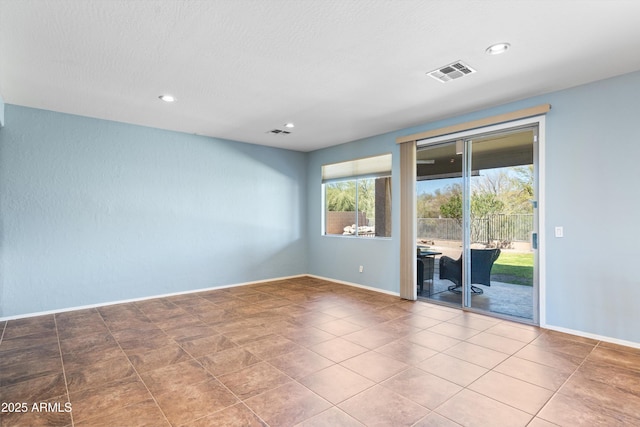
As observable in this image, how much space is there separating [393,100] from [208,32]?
2321 millimetres

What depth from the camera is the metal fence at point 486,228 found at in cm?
410

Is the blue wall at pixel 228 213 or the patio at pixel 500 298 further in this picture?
the patio at pixel 500 298

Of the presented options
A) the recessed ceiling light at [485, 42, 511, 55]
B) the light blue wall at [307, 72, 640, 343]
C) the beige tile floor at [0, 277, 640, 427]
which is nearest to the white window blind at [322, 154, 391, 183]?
the light blue wall at [307, 72, 640, 343]

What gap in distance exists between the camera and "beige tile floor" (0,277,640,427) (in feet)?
7.09

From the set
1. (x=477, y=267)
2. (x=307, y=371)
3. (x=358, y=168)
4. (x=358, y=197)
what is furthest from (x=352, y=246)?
(x=307, y=371)

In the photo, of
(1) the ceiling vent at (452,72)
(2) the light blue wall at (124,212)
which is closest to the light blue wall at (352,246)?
(2) the light blue wall at (124,212)

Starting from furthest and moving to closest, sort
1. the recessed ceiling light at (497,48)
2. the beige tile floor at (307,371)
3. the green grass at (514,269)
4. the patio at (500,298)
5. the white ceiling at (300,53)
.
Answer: the patio at (500,298)
the green grass at (514,269)
the recessed ceiling light at (497,48)
the white ceiling at (300,53)
the beige tile floor at (307,371)

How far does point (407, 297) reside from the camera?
202 inches

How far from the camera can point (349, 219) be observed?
653cm

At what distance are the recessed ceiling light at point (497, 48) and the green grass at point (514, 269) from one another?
8.11 ft

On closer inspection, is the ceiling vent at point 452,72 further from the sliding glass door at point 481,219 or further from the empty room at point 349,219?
the sliding glass door at point 481,219

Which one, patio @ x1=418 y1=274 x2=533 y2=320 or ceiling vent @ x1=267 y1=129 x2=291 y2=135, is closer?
patio @ x1=418 y1=274 x2=533 y2=320

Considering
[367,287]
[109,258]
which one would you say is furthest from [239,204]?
[367,287]

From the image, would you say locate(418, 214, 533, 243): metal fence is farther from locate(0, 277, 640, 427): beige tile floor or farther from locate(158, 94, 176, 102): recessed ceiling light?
locate(158, 94, 176, 102): recessed ceiling light
